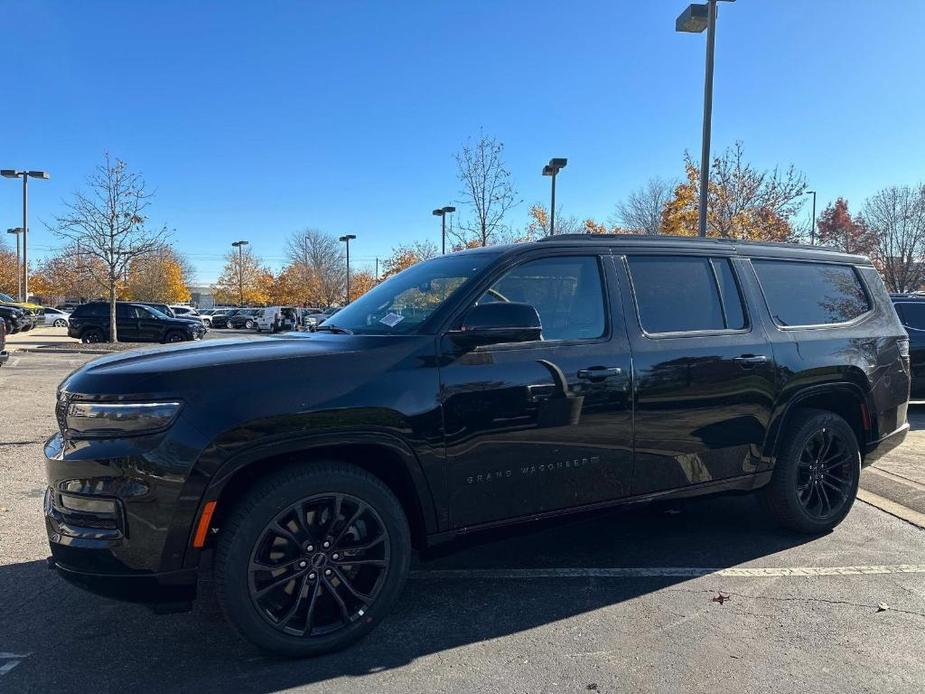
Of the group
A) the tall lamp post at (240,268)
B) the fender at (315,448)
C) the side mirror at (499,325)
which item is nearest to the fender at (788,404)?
the side mirror at (499,325)

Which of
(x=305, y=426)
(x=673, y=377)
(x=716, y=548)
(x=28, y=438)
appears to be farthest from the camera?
(x=28, y=438)

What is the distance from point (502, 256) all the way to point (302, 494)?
162 centimetres

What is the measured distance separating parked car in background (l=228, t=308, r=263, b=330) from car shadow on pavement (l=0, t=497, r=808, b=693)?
146 feet

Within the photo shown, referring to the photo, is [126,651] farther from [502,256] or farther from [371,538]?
[502,256]

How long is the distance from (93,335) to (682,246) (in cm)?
2664

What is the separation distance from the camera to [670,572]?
4000mm

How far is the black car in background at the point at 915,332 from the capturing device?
938cm

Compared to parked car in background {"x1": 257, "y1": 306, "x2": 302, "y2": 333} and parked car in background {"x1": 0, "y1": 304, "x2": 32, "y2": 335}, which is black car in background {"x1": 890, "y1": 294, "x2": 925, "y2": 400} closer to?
parked car in background {"x1": 257, "y1": 306, "x2": 302, "y2": 333}

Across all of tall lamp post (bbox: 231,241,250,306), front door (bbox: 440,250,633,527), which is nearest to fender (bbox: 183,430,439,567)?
front door (bbox: 440,250,633,527)

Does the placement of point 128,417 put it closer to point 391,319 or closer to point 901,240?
point 391,319

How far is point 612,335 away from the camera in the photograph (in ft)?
12.0

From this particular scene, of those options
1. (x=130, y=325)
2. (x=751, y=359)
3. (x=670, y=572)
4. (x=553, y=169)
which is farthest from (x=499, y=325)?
(x=130, y=325)

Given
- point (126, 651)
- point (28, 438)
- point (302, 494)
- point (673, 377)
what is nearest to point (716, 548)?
point (673, 377)

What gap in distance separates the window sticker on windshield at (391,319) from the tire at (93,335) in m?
25.7
